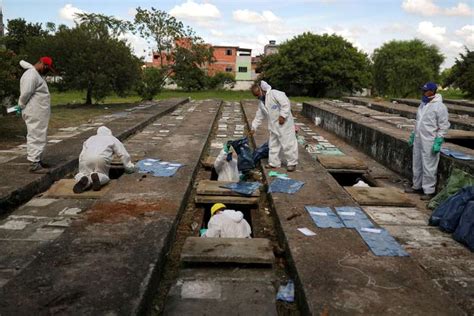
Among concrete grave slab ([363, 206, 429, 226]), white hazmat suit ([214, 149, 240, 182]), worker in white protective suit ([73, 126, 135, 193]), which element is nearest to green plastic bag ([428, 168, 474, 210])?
concrete grave slab ([363, 206, 429, 226])

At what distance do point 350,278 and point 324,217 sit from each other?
59.8 inches

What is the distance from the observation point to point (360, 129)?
36.1 feet

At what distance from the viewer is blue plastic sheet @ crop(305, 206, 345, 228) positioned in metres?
4.64

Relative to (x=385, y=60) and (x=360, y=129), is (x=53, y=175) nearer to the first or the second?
(x=360, y=129)

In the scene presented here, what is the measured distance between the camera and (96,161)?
6.21 meters

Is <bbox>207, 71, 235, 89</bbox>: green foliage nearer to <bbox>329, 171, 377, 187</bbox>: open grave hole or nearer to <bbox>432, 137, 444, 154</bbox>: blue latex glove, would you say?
<bbox>329, 171, 377, 187</bbox>: open grave hole

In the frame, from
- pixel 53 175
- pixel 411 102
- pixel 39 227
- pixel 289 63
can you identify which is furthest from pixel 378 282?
pixel 289 63

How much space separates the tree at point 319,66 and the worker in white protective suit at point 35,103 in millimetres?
27750

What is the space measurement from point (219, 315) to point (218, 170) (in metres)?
3.95

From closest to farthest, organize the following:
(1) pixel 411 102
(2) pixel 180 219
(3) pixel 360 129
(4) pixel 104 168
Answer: (2) pixel 180 219
(4) pixel 104 168
(3) pixel 360 129
(1) pixel 411 102

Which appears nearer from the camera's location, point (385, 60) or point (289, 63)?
point (289, 63)

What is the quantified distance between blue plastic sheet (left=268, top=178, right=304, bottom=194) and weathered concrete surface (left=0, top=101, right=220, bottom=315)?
1.25 m

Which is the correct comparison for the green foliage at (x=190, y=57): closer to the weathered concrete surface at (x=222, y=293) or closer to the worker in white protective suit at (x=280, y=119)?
the worker in white protective suit at (x=280, y=119)

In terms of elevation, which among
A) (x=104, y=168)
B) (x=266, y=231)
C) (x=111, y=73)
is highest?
(x=111, y=73)
